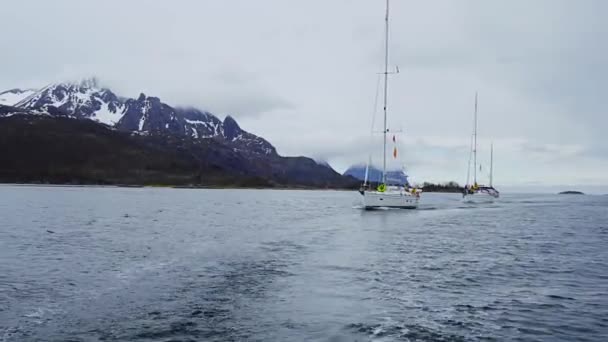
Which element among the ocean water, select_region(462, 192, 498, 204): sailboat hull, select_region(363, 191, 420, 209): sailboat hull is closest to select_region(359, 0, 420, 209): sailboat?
select_region(363, 191, 420, 209): sailboat hull

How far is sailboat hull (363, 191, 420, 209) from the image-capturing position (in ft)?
261

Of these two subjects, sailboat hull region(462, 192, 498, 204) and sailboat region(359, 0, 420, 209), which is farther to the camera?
sailboat hull region(462, 192, 498, 204)

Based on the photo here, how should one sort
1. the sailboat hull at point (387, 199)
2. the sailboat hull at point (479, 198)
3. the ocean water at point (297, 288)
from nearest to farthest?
1. the ocean water at point (297, 288)
2. the sailboat hull at point (387, 199)
3. the sailboat hull at point (479, 198)

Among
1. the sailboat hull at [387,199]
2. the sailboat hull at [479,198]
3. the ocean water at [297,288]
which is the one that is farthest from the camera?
the sailboat hull at [479,198]

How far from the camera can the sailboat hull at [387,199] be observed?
79.7m

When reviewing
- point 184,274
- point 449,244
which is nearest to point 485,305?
point 184,274

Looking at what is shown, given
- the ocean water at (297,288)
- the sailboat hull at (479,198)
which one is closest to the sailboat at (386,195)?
the ocean water at (297,288)

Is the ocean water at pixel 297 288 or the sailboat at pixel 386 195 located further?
the sailboat at pixel 386 195

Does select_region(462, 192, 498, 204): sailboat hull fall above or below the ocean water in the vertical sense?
above

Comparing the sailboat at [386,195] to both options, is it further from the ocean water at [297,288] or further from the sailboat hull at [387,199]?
the ocean water at [297,288]

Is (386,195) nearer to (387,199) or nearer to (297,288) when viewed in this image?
(387,199)

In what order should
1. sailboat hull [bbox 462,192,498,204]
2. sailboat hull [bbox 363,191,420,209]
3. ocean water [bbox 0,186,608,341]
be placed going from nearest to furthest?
ocean water [bbox 0,186,608,341] → sailboat hull [bbox 363,191,420,209] → sailboat hull [bbox 462,192,498,204]

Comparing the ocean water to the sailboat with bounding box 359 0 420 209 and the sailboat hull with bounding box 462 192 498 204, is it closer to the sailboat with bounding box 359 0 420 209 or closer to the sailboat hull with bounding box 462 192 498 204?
the sailboat with bounding box 359 0 420 209

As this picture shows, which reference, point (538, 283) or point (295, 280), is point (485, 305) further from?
point (295, 280)
